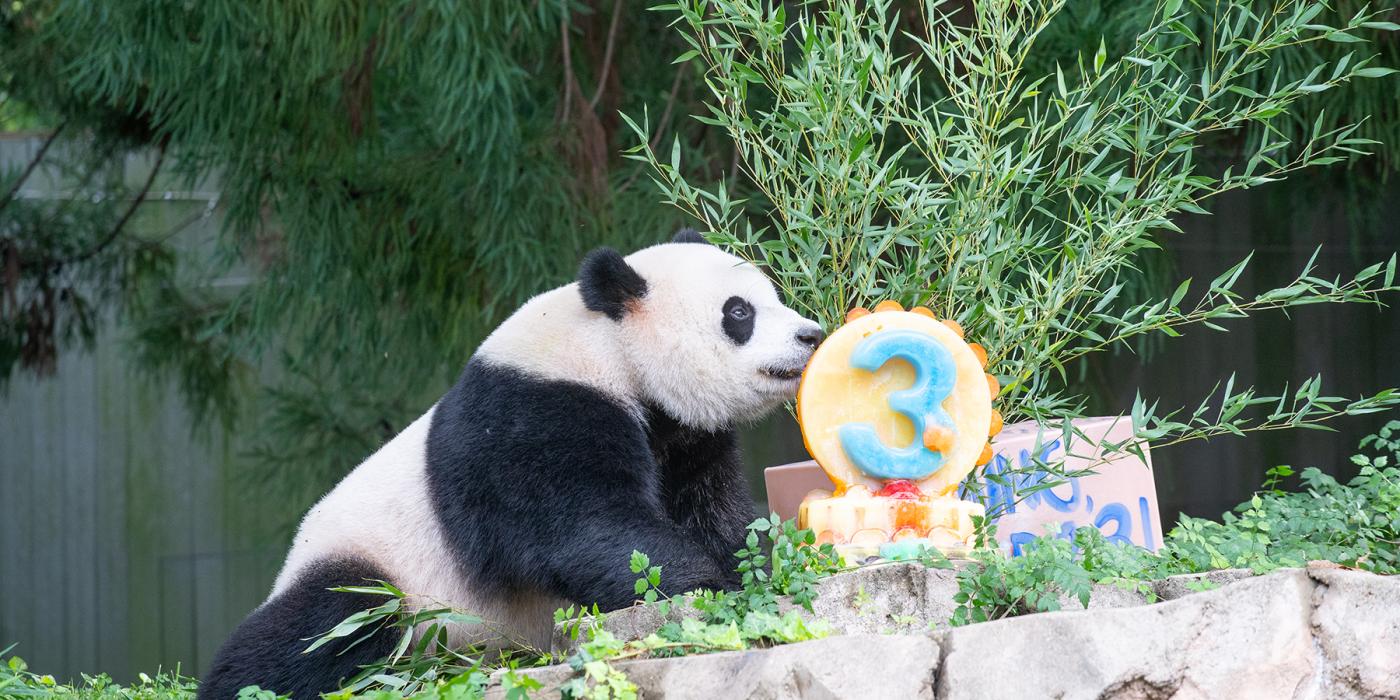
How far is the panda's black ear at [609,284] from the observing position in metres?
2.60

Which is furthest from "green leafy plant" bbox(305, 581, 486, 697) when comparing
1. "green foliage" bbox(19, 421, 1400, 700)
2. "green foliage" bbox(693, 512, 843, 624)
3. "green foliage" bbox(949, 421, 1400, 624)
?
"green foliage" bbox(949, 421, 1400, 624)

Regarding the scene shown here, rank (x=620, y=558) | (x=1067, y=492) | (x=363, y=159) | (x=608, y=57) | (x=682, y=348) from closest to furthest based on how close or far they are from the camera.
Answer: (x=620, y=558), (x=682, y=348), (x=1067, y=492), (x=608, y=57), (x=363, y=159)

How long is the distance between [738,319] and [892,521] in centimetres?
53

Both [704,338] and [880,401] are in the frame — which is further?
[704,338]

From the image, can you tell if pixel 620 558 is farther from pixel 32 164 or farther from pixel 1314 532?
pixel 32 164

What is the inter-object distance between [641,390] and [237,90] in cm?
255

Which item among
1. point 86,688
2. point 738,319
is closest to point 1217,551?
point 738,319

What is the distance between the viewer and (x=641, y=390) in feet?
8.68

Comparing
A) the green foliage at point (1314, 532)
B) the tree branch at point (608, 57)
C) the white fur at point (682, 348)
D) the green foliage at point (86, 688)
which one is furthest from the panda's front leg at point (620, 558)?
the tree branch at point (608, 57)

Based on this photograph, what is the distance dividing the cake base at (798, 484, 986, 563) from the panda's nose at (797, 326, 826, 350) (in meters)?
0.35

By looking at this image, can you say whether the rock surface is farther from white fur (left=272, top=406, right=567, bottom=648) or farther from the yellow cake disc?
white fur (left=272, top=406, right=567, bottom=648)

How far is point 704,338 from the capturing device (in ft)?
8.69

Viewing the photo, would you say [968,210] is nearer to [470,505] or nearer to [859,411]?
[859,411]

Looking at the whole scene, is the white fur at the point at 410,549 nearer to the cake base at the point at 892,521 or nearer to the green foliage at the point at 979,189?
the cake base at the point at 892,521
